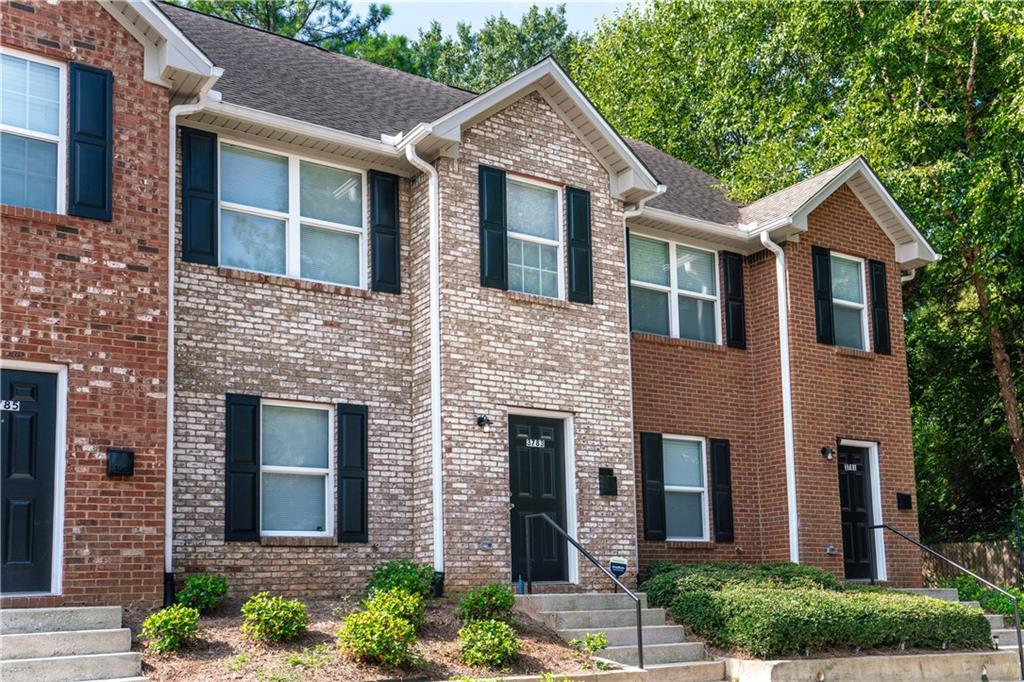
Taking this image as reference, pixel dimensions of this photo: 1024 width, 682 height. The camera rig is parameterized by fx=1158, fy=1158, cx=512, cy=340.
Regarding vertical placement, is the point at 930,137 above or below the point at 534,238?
above

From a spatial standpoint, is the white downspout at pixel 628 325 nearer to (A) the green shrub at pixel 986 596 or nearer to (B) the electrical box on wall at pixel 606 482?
(B) the electrical box on wall at pixel 606 482

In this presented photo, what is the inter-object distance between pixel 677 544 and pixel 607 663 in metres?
4.82

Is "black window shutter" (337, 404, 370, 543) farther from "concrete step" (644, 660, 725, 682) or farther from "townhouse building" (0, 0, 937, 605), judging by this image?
"concrete step" (644, 660, 725, 682)

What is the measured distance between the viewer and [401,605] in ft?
35.9

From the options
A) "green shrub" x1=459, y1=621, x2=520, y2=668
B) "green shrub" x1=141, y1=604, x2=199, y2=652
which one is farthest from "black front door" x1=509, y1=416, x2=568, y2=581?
"green shrub" x1=141, y1=604, x2=199, y2=652

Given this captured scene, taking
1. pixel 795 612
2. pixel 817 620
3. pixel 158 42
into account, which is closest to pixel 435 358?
pixel 158 42

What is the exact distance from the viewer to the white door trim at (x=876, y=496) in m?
17.3

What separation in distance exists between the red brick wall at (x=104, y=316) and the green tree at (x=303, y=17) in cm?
1936

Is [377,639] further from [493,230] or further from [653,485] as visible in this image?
[653,485]

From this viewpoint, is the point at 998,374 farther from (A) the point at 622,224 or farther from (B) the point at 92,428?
(B) the point at 92,428

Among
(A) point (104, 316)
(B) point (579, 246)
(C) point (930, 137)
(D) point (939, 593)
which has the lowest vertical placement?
(D) point (939, 593)

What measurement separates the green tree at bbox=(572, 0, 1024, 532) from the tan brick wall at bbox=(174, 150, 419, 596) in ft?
37.9

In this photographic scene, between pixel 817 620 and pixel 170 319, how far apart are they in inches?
298

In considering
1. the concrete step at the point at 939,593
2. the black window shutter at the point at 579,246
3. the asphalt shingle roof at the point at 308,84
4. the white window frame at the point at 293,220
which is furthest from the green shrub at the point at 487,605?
the concrete step at the point at 939,593
